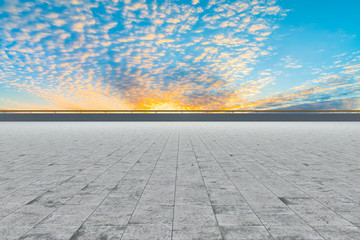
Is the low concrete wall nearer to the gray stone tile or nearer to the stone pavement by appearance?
the stone pavement

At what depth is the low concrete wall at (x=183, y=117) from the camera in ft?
115

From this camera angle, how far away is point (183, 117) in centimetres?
3609

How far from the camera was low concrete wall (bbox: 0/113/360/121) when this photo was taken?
1383 inches

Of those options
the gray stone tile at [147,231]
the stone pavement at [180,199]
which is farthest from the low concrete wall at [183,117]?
the gray stone tile at [147,231]

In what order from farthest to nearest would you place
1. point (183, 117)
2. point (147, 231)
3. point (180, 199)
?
point (183, 117)
point (180, 199)
point (147, 231)

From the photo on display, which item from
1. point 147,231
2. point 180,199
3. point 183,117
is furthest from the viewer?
point 183,117

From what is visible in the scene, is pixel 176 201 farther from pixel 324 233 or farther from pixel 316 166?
pixel 316 166

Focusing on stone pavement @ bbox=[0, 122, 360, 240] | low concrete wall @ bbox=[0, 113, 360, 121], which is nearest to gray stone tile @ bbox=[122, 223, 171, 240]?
stone pavement @ bbox=[0, 122, 360, 240]

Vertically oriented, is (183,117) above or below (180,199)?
above

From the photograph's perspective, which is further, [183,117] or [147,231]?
[183,117]

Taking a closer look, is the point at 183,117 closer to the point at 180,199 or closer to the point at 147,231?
the point at 180,199

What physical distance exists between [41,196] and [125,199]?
1.45m

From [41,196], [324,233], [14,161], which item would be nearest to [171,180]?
[41,196]

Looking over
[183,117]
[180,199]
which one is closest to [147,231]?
[180,199]
